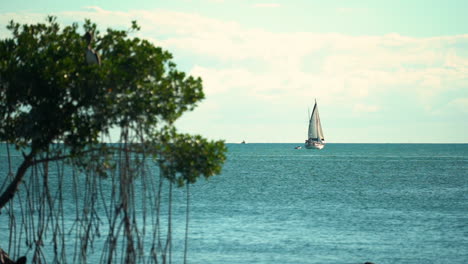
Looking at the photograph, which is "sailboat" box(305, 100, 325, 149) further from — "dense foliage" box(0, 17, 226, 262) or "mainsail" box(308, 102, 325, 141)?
"dense foliage" box(0, 17, 226, 262)

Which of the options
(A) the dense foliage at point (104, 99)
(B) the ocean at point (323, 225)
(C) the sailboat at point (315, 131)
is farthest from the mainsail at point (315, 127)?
(A) the dense foliage at point (104, 99)

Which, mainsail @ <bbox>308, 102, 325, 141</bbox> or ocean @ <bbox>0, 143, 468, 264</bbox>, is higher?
mainsail @ <bbox>308, 102, 325, 141</bbox>

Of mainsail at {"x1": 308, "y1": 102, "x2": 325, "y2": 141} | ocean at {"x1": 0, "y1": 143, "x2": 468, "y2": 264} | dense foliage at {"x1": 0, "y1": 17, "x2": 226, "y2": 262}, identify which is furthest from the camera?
mainsail at {"x1": 308, "y1": 102, "x2": 325, "y2": 141}

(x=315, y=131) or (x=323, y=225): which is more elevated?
(x=315, y=131)

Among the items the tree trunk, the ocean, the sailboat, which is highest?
the sailboat

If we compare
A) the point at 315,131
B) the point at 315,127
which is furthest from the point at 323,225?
the point at 315,131

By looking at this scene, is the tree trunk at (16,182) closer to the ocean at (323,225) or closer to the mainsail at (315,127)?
the ocean at (323,225)

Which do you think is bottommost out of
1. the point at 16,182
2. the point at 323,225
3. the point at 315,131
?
the point at 323,225

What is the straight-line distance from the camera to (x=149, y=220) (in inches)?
1403

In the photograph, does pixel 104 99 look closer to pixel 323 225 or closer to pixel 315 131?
pixel 323 225

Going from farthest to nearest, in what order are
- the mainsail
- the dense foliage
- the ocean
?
the mainsail
the ocean
the dense foliage

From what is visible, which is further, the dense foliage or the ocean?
the ocean

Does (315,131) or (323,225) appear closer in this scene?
(323,225)

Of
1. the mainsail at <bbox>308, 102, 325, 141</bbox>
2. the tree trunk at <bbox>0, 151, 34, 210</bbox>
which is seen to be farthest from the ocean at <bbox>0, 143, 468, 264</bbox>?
the mainsail at <bbox>308, 102, 325, 141</bbox>
